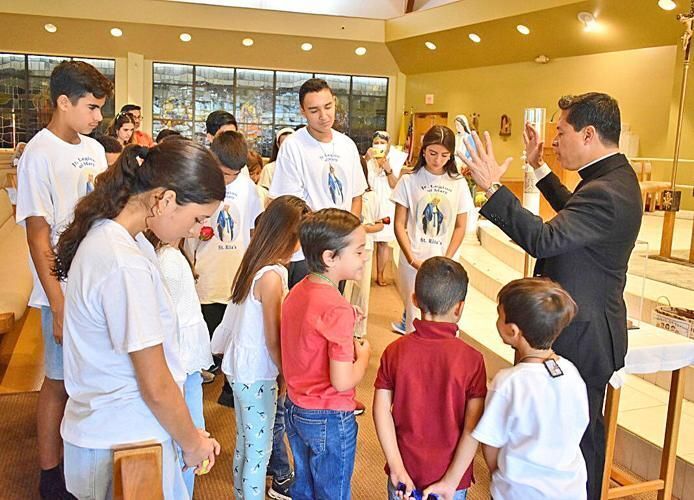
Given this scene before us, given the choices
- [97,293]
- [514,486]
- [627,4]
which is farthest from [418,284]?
[627,4]

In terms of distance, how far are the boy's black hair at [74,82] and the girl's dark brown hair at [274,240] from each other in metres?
0.75

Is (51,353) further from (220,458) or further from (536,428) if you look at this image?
(536,428)

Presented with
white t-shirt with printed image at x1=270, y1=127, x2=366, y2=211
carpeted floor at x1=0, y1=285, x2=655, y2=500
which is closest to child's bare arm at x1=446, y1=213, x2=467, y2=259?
white t-shirt with printed image at x1=270, y1=127, x2=366, y2=211

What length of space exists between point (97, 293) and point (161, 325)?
0.14 m

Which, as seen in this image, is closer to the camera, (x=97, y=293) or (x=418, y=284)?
(x=97, y=293)

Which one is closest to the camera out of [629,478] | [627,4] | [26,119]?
[629,478]

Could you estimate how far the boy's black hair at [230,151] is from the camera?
3.05m

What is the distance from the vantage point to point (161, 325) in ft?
4.49

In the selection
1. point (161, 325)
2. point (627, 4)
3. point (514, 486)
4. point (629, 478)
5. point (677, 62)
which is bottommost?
point (629, 478)

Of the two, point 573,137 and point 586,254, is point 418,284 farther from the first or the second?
point 573,137

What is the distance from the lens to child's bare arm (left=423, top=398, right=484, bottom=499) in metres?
1.78

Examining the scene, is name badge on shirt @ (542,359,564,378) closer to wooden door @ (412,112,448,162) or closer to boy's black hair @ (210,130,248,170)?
boy's black hair @ (210,130,248,170)

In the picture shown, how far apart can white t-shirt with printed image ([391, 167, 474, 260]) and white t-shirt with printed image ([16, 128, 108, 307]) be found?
1.78m

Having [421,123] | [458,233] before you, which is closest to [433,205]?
[458,233]
